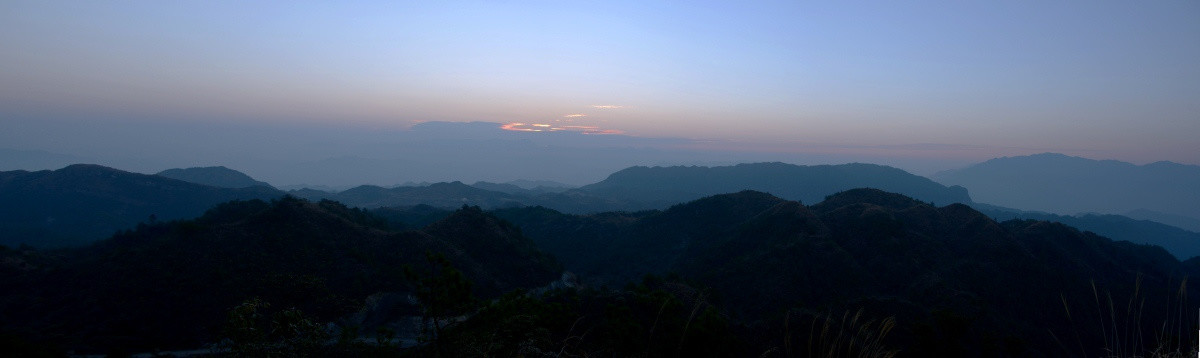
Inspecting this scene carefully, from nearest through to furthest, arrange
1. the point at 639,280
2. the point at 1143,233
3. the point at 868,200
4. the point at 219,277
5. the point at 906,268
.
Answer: the point at 219,277
the point at 906,268
the point at 639,280
the point at 868,200
the point at 1143,233

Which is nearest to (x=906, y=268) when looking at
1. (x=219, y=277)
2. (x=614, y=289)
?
(x=614, y=289)

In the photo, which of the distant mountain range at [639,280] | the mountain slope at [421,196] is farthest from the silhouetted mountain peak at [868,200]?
the mountain slope at [421,196]

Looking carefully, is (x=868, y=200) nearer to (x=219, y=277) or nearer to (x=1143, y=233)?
(x=219, y=277)

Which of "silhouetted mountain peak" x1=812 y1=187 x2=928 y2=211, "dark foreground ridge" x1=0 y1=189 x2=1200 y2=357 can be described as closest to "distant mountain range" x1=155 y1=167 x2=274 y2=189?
"dark foreground ridge" x1=0 y1=189 x2=1200 y2=357

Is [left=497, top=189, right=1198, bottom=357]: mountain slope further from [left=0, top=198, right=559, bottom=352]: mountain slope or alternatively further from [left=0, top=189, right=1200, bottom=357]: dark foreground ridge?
[left=0, top=198, right=559, bottom=352]: mountain slope

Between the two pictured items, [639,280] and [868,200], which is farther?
[868,200]

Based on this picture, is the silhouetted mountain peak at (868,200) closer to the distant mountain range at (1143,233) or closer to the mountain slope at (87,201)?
the distant mountain range at (1143,233)
